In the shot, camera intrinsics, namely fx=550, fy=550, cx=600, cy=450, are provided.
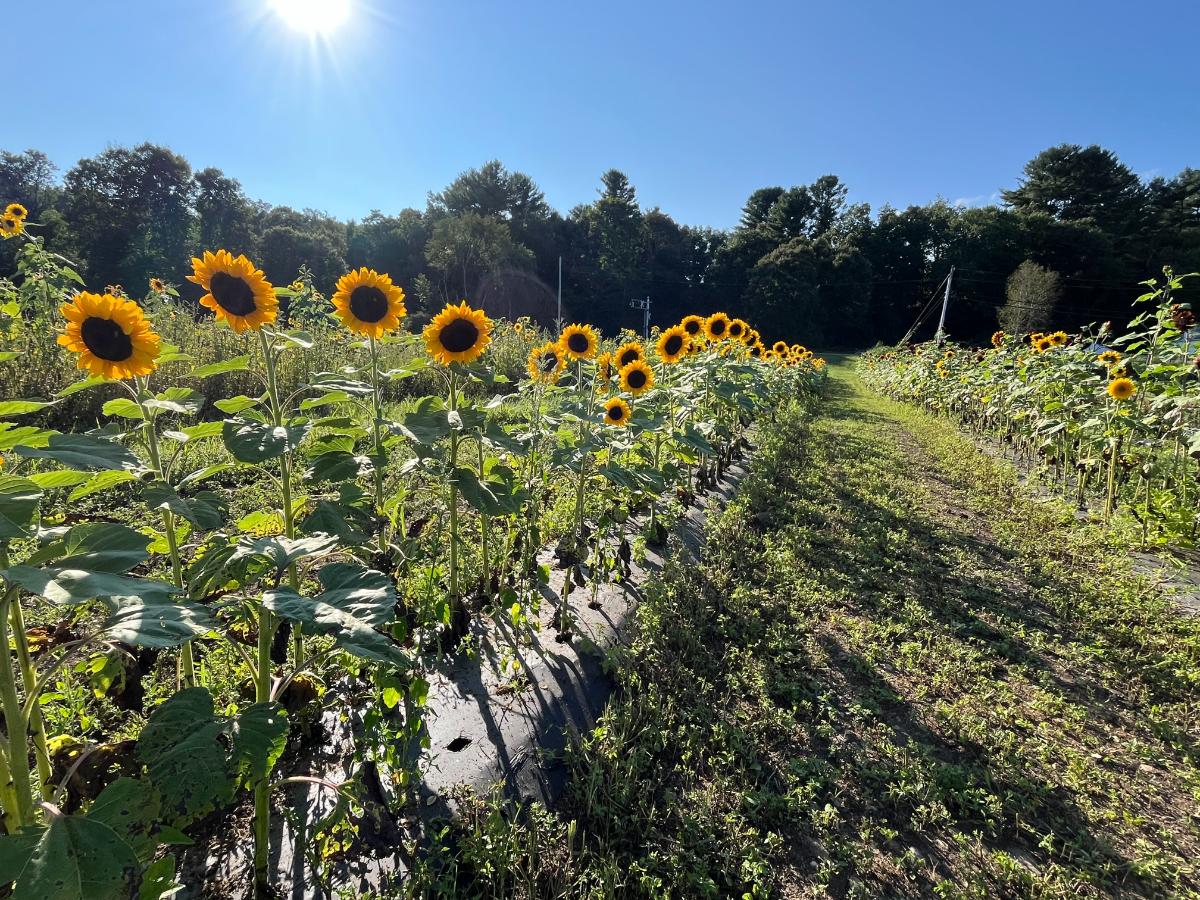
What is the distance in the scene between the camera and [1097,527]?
3443 mm

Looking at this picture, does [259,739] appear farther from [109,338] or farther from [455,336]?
[455,336]

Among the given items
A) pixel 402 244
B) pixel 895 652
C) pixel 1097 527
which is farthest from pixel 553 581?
pixel 402 244

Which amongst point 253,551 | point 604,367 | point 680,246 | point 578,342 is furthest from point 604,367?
point 680,246

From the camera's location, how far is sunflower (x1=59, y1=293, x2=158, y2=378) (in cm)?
114

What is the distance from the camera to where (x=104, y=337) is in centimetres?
114

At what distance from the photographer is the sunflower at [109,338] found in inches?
45.0

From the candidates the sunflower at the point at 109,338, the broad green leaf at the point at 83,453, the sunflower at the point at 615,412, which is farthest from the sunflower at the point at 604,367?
the broad green leaf at the point at 83,453

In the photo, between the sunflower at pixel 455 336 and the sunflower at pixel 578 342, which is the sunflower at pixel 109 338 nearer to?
the sunflower at pixel 455 336

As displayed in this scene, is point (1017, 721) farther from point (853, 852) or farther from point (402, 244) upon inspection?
point (402, 244)

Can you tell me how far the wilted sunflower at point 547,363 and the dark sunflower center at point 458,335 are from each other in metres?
0.85

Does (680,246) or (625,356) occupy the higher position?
(680,246)

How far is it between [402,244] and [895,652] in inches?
1314

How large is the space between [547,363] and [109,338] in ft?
6.34

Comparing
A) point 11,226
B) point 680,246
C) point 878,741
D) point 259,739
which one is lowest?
point 878,741
